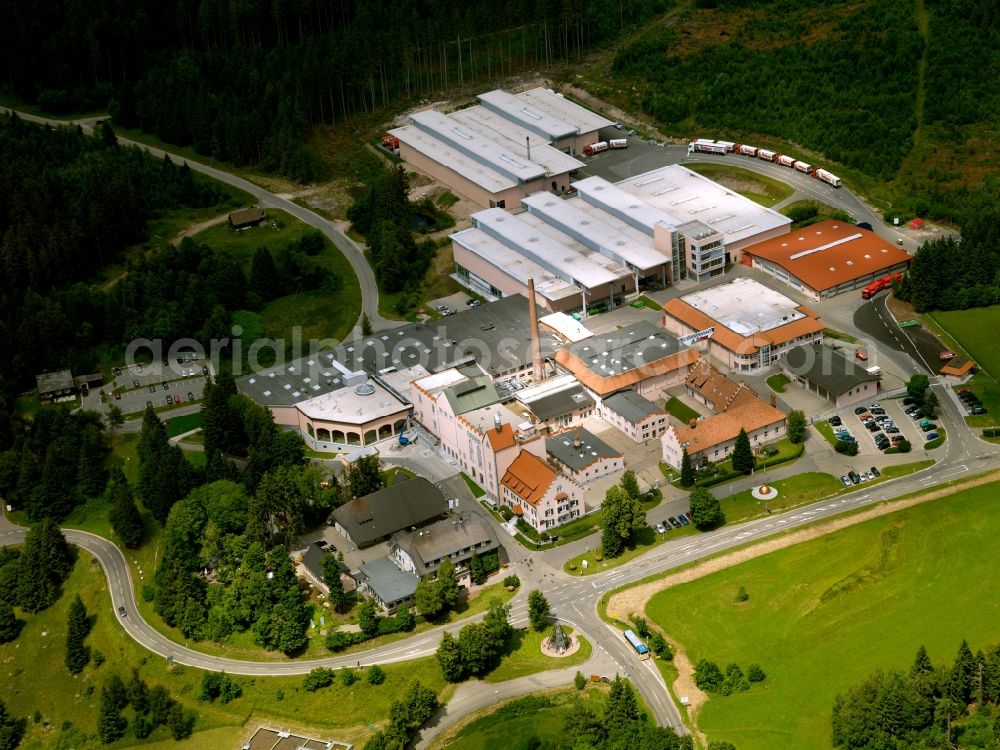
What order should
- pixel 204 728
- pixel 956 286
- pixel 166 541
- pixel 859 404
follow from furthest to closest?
1. pixel 956 286
2. pixel 859 404
3. pixel 166 541
4. pixel 204 728

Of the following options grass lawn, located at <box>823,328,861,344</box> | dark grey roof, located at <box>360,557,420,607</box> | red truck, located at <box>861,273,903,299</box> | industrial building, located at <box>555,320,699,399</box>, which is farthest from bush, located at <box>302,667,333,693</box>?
red truck, located at <box>861,273,903,299</box>

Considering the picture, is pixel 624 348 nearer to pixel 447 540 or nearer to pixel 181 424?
pixel 447 540

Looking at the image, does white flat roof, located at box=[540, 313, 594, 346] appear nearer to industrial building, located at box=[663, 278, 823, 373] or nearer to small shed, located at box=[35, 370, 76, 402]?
industrial building, located at box=[663, 278, 823, 373]

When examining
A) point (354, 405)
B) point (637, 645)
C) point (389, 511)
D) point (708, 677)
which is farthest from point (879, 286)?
point (708, 677)

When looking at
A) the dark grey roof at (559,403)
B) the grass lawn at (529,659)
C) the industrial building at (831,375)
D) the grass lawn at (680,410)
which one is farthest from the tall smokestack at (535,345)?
the grass lawn at (529,659)

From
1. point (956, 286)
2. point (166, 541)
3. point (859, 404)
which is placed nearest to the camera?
point (166, 541)

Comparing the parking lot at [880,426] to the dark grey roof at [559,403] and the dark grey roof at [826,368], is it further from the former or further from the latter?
the dark grey roof at [559,403]

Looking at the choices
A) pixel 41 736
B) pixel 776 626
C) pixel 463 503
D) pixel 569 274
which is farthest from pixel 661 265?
pixel 41 736

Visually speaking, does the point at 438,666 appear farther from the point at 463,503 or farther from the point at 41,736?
the point at 41,736
